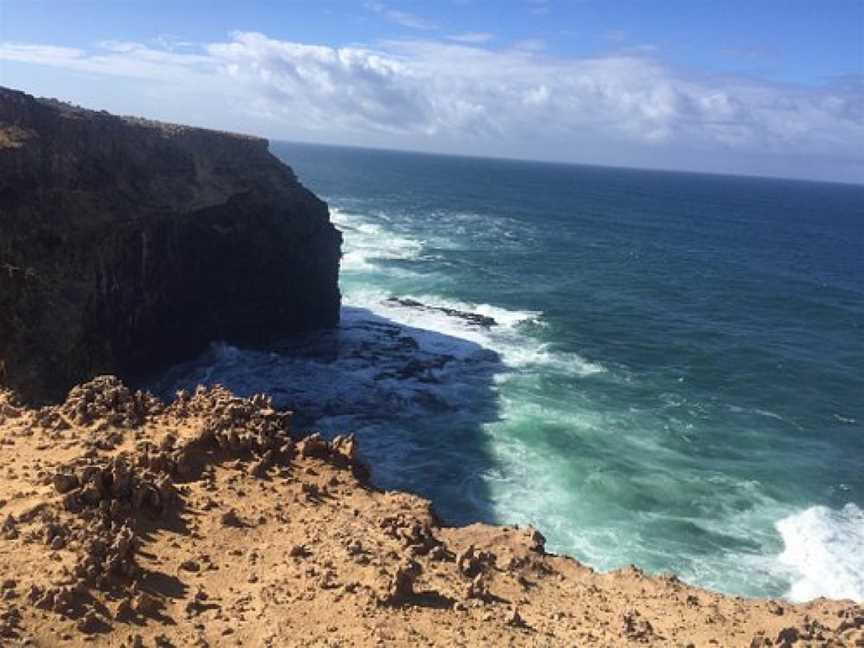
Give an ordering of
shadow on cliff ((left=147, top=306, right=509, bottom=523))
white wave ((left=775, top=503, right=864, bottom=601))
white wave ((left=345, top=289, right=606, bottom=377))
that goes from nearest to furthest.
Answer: white wave ((left=775, top=503, right=864, bottom=601))
shadow on cliff ((left=147, top=306, right=509, bottom=523))
white wave ((left=345, top=289, right=606, bottom=377))

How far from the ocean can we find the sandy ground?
14.8 meters

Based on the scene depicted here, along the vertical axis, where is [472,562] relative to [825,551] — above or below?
above

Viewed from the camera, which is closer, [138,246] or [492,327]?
[138,246]

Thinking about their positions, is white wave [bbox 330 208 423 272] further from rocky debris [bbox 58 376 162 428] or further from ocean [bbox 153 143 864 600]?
rocky debris [bbox 58 376 162 428]

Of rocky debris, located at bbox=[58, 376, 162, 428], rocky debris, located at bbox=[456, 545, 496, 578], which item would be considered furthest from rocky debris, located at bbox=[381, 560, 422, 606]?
rocky debris, located at bbox=[58, 376, 162, 428]

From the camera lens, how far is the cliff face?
38.5 meters

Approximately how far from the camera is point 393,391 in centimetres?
5206

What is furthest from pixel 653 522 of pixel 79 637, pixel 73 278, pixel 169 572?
pixel 73 278

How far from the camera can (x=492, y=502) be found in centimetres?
3734

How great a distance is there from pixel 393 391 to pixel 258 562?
35.1m

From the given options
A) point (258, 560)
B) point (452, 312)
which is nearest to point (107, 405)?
point (258, 560)

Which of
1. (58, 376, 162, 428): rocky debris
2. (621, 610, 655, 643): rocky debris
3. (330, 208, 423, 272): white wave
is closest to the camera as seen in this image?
(621, 610, 655, 643): rocky debris

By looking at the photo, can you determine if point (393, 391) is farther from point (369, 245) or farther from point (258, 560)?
point (369, 245)

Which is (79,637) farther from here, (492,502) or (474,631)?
(492,502)
